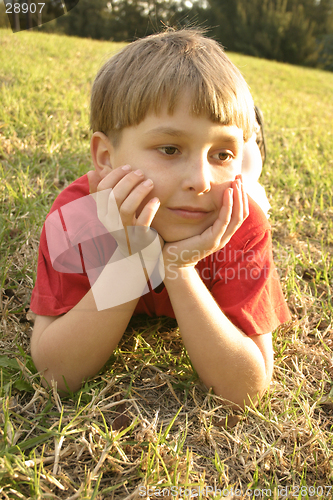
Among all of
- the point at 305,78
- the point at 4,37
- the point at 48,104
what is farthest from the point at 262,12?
the point at 48,104

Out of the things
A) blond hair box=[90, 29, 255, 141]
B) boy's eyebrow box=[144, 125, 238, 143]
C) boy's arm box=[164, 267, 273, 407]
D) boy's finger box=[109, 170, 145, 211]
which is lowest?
boy's arm box=[164, 267, 273, 407]

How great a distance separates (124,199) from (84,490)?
960mm

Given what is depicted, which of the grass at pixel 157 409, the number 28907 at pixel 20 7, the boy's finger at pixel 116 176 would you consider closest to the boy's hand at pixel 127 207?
the boy's finger at pixel 116 176

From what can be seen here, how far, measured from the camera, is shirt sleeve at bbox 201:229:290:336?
1631 millimetres

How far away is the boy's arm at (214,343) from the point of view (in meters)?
1.52

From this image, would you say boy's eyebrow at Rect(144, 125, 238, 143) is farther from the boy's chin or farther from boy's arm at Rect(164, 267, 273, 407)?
boy's arm at Rect(164, 267, 273, 407)

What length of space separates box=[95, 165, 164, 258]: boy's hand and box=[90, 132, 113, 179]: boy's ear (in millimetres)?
218

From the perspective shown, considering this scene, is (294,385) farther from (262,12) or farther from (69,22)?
(69,22)

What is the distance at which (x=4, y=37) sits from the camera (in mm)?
7094

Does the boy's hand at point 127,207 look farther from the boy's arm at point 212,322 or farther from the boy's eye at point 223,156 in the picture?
the boy's eye at point 223,156

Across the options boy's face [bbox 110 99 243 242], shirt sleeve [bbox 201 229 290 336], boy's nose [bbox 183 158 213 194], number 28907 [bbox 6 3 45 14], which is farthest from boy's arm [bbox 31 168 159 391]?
number 28907 [bbox 6 3 45 14]

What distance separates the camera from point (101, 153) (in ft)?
5.69

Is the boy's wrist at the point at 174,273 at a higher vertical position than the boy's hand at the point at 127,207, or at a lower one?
lower

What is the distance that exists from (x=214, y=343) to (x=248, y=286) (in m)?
0.31
